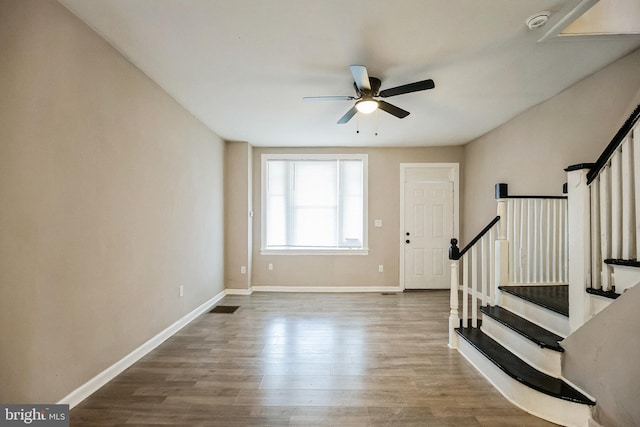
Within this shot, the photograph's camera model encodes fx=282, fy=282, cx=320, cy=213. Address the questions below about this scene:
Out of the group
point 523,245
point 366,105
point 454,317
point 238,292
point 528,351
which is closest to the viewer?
point 528,351

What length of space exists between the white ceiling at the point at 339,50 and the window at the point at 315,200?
1.70 metres

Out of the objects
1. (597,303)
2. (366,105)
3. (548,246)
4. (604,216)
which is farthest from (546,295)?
(366,105)

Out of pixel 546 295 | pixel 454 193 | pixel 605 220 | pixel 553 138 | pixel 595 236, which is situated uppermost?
pixel 553 138

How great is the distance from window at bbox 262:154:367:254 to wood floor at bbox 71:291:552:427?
189 cm

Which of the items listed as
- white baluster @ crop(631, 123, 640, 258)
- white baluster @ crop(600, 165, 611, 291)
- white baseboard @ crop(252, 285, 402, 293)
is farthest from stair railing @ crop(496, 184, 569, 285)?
white baseboard @ crop(252, 285, 402, 293)

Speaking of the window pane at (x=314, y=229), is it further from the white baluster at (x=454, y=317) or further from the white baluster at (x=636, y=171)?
the white baluster at (x=636, y=171)

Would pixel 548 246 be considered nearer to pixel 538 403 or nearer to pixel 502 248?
pixel 502 248

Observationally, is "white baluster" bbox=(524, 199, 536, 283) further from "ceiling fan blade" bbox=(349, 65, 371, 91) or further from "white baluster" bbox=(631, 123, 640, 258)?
"ceiling fan blade" bbox=(349, 65, 371, 91)

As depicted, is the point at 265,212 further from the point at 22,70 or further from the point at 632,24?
the point at 632,24

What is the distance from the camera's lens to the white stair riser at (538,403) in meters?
1.73

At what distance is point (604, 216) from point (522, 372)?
119 centimetres

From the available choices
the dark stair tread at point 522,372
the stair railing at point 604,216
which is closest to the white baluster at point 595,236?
the stair railing at point 604,216

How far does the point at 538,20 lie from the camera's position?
1.90 m

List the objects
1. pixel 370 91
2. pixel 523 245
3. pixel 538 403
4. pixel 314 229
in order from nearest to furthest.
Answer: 1. pixel 538 403
2. pixel 370 91
3. pixel 523 245
4. pixel 314 229
